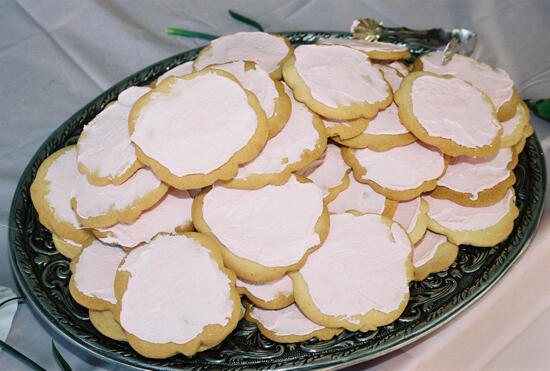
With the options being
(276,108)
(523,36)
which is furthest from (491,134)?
(523,36)

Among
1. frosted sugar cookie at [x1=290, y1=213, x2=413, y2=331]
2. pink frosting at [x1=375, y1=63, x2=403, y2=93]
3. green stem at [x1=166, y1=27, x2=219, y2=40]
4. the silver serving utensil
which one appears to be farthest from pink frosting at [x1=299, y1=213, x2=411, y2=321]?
green stem at [x1=166, y1=27, x2=219, y2=40]

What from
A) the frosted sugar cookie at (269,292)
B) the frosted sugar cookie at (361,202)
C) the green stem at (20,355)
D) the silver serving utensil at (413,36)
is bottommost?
the green stem at (20,355)

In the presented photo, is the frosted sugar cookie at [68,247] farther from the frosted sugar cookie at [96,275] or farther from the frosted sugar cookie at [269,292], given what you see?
the frosted sugar cookie at [269,292]

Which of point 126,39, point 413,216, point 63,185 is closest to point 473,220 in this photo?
point 413,216

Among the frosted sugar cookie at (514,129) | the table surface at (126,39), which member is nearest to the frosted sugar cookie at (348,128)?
the frosted sugar cookie at (514,129)

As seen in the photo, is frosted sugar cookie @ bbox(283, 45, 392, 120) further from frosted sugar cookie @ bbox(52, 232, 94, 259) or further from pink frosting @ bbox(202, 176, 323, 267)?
frosted sugar cookie @ bbox(52, 232, 94, 259)

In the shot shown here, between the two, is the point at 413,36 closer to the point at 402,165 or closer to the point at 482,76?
the point at 482,76
